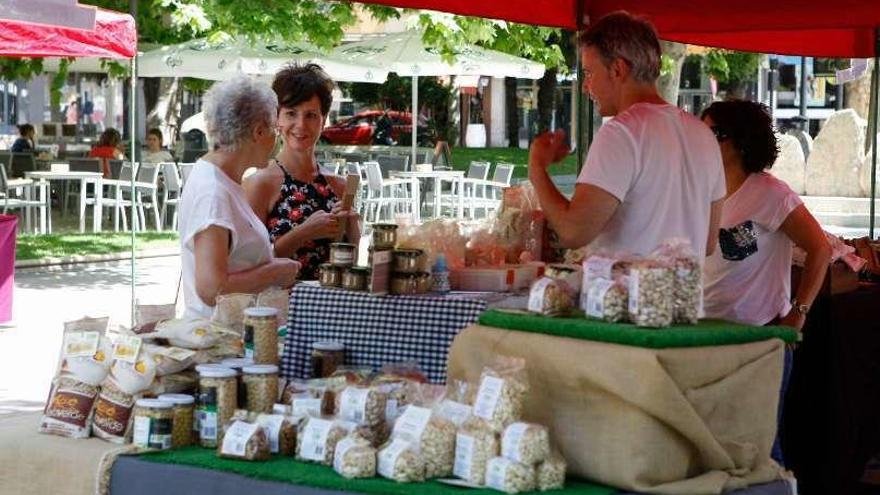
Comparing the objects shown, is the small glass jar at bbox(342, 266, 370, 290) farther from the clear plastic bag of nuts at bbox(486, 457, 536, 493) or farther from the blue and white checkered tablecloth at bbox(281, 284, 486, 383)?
the clear plastic bag of nuts at bbox(486, 457, 536, 493)

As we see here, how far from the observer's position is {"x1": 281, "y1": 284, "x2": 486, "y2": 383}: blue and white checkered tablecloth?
3588 mm

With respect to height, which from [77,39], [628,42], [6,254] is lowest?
[6,254]

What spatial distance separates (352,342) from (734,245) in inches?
62.4

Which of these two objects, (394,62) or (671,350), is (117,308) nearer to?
(394,62)

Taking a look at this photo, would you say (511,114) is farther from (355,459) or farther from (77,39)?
(355,459)

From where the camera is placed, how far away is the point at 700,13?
23.5ft

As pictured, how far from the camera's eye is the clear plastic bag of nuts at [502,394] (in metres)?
2.99

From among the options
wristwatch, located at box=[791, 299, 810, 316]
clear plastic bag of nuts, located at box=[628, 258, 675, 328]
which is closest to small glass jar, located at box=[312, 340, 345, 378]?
clear plastic bag of nuts, located at box=[628, 258, 675, 328]

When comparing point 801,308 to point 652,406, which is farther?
point 801,308

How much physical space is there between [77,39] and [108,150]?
10872mm

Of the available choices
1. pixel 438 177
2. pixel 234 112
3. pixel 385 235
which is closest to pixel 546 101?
pixel 438 177

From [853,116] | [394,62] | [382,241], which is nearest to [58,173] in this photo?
[394,62]

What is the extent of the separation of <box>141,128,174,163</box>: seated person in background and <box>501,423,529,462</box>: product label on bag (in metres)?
17.8

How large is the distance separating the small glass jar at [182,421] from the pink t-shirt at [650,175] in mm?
1232
